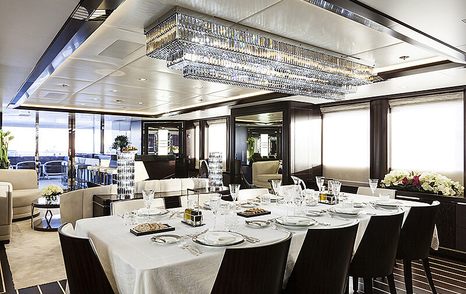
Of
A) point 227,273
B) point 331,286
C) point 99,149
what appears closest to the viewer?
point 227,273

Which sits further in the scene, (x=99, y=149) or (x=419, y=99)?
(x=99, y=149)

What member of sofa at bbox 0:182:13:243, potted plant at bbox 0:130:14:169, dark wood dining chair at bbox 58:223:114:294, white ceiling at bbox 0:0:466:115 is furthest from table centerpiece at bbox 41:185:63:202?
dark wood dining chair at bbox 58:223:114:294

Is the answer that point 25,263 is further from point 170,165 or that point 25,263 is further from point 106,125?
point 106,125

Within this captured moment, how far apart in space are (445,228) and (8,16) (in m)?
5.23

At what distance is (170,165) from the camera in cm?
931

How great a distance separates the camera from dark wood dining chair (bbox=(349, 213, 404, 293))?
245 centimetres

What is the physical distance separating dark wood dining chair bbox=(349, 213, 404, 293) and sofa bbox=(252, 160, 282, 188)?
5.87 metres

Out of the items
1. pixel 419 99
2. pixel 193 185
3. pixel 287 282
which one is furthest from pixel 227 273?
pixel 419 99

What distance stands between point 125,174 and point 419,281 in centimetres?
365

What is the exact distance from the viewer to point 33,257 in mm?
4047

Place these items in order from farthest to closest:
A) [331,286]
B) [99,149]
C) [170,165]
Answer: [99,149], [170,165], [331,286]

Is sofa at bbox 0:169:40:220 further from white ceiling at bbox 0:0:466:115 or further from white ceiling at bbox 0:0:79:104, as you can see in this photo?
white ceiling at bbox 0:0:79:104

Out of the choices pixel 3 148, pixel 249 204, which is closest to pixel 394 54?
pixel 249 204

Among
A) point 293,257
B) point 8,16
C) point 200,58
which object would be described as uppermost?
point 8,16
